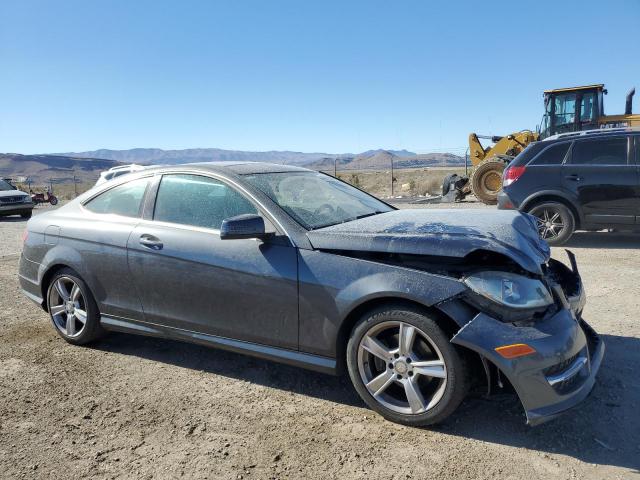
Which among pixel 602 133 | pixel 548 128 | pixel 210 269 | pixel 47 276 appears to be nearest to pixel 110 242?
pixel 47 276

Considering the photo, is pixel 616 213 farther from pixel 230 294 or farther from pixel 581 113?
pixel 581 113

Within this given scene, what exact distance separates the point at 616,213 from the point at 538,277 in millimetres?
5858

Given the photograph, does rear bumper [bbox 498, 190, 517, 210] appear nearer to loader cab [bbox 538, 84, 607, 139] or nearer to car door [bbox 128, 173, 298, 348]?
car door [bbox 128, 173, 298, 348]

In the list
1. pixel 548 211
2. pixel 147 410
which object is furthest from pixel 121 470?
pixel 548 211

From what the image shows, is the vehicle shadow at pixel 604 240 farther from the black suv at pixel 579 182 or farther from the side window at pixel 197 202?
the side window at pixel 197 202

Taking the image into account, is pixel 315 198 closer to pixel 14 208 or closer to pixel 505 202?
pixel 505 202

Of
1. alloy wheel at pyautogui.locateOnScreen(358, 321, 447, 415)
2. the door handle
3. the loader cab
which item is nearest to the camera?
alloy wheel at pyautogui.locateOnScreen(358, 321, 447, 415)

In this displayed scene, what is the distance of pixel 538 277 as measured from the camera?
3049 mm

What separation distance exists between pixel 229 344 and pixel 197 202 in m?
1.10

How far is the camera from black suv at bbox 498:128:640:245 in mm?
7859

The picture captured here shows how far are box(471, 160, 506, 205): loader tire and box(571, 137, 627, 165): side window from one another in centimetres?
773

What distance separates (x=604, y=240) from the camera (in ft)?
29.5

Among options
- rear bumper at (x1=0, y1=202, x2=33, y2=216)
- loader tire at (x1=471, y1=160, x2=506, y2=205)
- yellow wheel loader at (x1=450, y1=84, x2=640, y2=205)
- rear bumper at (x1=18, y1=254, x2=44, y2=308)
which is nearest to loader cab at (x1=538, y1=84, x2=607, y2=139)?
yellow wheel loader at (x1=450, y1=84, x2=640, y2=205)

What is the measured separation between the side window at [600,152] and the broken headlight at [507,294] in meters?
6.13
